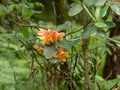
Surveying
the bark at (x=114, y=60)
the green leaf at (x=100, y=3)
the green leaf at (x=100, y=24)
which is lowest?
the bark at (x=114, y=60)

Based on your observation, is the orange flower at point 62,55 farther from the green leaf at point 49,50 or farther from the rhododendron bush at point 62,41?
the green leaf at point 49,50

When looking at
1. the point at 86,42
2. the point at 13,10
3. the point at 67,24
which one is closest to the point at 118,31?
the point at 13,10

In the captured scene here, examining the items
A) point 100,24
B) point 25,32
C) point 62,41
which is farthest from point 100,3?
point 25,32

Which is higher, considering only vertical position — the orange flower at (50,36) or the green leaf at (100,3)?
the green leaf at (100,3)

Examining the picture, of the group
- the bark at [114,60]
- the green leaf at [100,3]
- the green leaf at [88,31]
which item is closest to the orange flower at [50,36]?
the green leaf at [88,31]

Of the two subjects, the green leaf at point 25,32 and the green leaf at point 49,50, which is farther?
the green leaf at point 25,32

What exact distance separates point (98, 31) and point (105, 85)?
660mm

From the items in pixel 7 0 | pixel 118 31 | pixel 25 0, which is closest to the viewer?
pixel 25 0

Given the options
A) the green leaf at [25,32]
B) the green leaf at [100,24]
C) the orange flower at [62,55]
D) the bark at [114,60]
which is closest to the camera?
the green leaf at [100,24]

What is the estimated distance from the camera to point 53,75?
203 cm

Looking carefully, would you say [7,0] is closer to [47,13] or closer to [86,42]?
[86,42]

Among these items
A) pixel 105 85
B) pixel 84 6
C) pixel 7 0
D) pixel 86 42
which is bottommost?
pixel 105 85

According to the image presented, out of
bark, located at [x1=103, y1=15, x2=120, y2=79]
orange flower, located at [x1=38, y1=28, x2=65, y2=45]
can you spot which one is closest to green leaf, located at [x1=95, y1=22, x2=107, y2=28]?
orange flower, located at [x1=38, y1=28, x2=65, y2=45]

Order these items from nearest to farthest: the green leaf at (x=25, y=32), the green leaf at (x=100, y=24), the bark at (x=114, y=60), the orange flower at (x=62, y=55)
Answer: the green leaf at (x=100, y=24) < the orange flower at (x=62, y=55) < the green leaf at (x=25, y=32) < the bark at (x=114, y=60)
